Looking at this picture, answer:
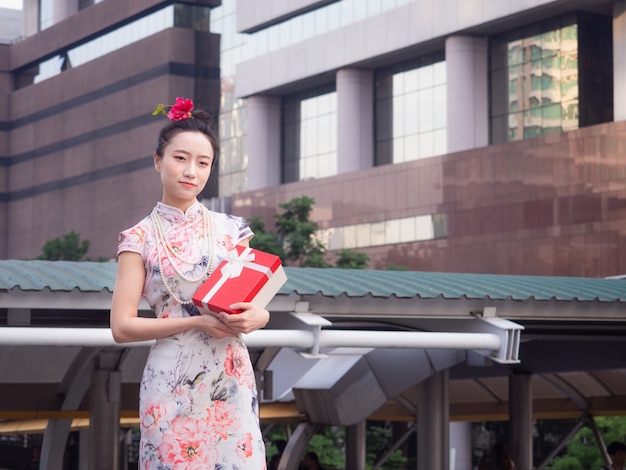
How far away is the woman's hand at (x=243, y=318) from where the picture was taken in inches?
157

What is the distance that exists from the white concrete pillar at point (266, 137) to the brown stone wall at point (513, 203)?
6.94 m

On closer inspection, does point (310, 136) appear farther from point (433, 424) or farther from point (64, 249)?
point (433, 424)

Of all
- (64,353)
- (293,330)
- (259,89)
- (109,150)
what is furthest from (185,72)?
(293,330)

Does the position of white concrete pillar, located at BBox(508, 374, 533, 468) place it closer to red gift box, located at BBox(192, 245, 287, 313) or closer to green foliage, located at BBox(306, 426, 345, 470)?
green foliage, located at BBox(306, 426, 345, 470)

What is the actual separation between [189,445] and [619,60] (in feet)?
150

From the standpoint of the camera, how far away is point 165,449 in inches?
161

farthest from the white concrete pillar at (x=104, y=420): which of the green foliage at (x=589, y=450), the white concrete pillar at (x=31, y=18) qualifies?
the white concrete pillar at (x=31, y=18)

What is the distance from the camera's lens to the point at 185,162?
4.32m

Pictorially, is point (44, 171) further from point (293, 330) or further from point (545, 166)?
point (293, 330)

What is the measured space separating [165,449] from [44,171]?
86.3 m

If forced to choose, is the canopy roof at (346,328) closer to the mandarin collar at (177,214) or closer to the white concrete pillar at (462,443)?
the mandarin collar at (177,214)

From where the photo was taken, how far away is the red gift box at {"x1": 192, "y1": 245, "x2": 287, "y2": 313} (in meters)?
4.01

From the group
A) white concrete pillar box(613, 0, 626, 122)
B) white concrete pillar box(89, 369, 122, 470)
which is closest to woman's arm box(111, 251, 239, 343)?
white concrete pillar box(89, 369, 122, 470)

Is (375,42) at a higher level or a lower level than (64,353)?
higher
